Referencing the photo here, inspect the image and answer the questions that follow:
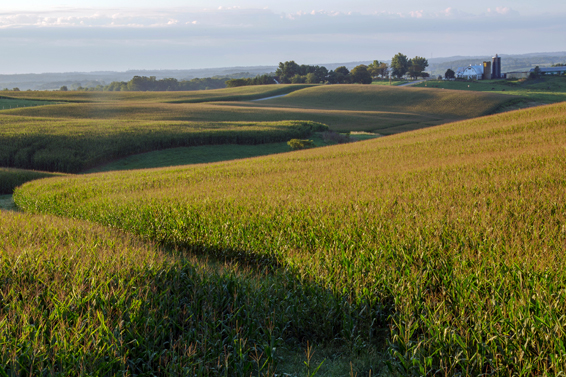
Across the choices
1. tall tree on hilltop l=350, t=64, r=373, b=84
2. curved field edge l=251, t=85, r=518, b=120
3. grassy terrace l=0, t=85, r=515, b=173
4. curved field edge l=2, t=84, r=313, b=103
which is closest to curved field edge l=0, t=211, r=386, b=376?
grassy terrace l=0, t=85, r=515, b=173

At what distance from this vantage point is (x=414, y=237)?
649cm

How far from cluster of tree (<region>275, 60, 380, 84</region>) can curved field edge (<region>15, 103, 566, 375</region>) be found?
427ft

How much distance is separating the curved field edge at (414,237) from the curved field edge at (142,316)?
2.29 feet

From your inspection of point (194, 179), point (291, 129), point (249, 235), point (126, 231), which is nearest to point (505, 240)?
point (249, 235)

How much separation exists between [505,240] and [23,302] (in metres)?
6.87

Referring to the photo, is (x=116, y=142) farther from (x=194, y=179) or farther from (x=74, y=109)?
(x=74, y=109)

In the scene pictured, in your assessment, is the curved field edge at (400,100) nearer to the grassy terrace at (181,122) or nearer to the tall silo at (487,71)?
the grassy terrace at (181,122)

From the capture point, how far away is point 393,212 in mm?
8164

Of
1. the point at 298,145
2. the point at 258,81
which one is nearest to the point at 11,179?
the point at 298,145

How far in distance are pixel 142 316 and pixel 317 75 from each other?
480 feet

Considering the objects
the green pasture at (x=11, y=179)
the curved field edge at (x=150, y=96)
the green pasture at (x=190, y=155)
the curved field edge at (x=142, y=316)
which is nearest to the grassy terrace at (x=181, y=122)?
the curved field edge at (x=150, y=96)

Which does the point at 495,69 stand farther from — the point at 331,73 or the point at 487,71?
the point at 331,73

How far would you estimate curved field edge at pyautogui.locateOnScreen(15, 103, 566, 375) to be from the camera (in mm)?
4039

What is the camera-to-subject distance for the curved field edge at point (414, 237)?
159 inches
